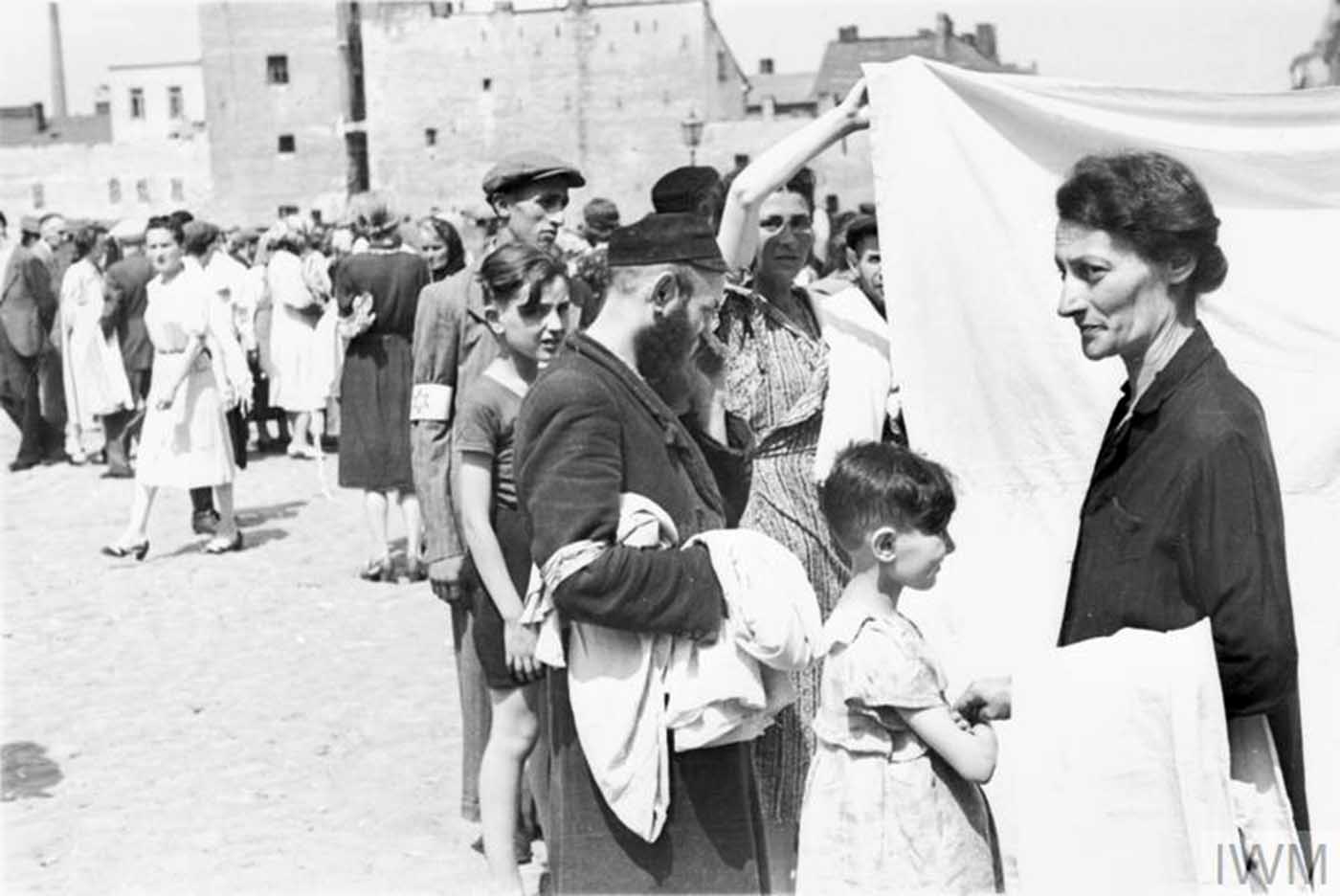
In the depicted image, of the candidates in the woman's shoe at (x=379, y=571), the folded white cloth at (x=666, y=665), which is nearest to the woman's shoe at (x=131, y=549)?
the woman's shoe at (x=379, y=571)

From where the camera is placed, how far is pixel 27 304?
1648 centimetres

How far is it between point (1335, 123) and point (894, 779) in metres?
2.76

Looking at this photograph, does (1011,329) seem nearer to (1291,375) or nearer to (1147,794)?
(1291,375)

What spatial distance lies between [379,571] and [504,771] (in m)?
6.04

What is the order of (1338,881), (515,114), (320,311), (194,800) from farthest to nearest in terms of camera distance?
1. (515,114)
2. (320,311)
3. (194,800)
4. (1338,881)

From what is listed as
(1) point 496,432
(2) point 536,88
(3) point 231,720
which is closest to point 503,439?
(1) point 496,432

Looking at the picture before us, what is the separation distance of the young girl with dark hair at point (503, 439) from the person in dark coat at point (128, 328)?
10975mm

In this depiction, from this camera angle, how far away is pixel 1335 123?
5246 millimetres

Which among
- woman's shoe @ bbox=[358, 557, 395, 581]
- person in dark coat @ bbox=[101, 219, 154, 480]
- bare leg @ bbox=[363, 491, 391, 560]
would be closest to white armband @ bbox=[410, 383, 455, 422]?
bare leg @ bbox=[363, 491, 391, 560]

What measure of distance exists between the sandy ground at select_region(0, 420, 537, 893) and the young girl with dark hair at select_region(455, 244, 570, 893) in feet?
3.87

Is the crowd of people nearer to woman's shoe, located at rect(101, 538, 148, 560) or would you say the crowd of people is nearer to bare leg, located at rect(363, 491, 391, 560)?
bare leg, located at rect(363, 491, 391, 560)

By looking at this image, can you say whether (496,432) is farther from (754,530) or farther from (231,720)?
(231,720)

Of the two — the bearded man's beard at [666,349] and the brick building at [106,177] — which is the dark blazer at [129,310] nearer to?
the bearded man's beard at [666,349]

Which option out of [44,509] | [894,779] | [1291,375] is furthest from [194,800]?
[44,509]
